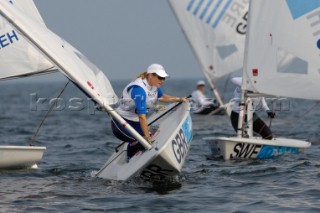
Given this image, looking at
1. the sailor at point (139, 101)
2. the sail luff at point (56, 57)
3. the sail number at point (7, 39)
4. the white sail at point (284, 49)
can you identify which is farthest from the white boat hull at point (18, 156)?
the white sail at point (284, 49)

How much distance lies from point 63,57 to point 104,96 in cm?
80

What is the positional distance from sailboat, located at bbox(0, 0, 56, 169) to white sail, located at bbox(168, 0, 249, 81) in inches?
415

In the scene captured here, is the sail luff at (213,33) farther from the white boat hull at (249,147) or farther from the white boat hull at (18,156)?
the white boat hull at (18,156)

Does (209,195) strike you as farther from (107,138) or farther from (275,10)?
(107,138)

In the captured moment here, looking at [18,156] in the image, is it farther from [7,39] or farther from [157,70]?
[157,70]

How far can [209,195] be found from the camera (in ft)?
34.1

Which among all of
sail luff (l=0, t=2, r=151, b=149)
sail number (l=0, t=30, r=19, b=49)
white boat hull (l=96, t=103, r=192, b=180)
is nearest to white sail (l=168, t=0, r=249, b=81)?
sail number (l=0, t=30, r=19, b=49)

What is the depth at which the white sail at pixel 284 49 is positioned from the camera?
13.1 m

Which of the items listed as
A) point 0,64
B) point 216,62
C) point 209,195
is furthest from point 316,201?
point 216,62

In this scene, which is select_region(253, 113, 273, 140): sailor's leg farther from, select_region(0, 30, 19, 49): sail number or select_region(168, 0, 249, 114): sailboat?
select_region(168, 0, 249, 114): sailboat

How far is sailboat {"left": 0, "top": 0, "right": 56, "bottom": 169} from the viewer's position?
12.2 meters

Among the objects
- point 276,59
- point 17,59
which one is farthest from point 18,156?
point 276,59

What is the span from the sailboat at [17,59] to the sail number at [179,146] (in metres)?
2.51

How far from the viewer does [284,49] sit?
13359mm
